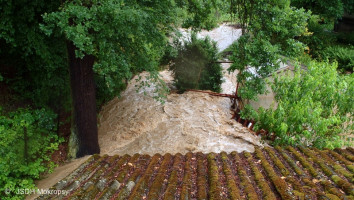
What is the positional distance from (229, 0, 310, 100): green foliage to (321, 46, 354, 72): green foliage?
1159cm

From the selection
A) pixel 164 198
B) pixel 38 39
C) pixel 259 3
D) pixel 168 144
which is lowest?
pixel 168 144

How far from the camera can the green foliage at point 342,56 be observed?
58.3ft

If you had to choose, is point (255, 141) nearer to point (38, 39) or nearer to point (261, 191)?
point (261, 191)

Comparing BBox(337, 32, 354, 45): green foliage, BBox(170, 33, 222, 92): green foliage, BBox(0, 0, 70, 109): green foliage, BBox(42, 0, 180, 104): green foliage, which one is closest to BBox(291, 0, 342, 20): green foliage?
BBox(337, 32, 354, 45): green foliage

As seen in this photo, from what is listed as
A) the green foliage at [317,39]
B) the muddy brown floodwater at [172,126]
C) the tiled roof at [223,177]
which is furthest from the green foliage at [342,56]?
the tiled roof at [223,177]

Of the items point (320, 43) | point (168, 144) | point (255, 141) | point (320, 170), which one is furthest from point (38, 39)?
point (320, 43)

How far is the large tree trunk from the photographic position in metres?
6.87

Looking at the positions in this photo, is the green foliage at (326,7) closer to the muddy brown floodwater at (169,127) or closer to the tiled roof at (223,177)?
the muddy brown floodwater at (169,127)

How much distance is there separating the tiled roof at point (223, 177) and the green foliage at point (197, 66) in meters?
6.88

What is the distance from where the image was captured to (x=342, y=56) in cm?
1798

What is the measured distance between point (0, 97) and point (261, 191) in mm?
9218

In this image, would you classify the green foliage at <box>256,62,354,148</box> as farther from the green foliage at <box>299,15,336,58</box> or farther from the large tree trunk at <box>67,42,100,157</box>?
the green foliage at <box>299,15,336,58</box>

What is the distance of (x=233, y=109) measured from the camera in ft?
34.3

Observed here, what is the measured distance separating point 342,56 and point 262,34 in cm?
1332
